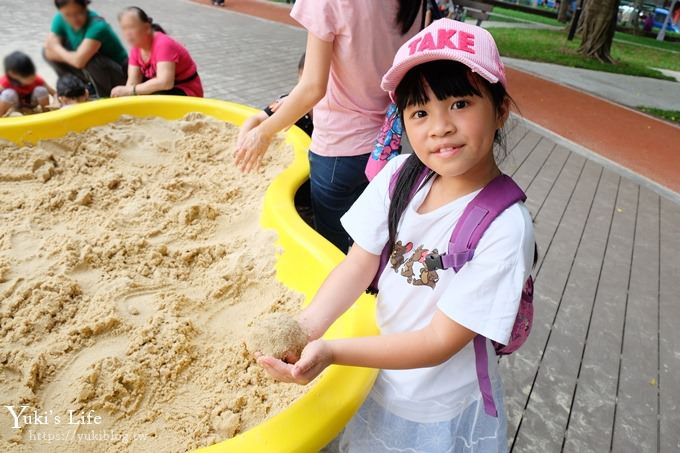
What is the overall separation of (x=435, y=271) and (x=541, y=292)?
183 centimetres

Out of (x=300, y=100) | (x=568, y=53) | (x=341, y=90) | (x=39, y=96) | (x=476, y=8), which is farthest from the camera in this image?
(x=568, y=53)

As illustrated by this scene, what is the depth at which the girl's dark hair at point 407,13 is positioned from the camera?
1537 mm

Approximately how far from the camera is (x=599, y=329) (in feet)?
7.95

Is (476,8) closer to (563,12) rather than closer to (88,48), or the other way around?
(88,48)

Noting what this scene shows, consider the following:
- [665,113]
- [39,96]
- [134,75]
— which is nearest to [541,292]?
[134,75]

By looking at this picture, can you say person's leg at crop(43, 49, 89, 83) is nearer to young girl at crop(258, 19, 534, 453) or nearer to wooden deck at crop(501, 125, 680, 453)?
wooden deck at crop(501, 125, 680, 453)

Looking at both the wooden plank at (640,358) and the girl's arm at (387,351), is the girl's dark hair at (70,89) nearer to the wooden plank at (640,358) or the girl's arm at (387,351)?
the girl's arm at (387,351)

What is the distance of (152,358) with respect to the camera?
148 cm

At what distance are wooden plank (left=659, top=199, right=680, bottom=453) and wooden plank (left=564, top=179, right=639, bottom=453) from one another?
174 mm

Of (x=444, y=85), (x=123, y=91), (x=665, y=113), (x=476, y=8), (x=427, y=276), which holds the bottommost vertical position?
(x=665, y=113)

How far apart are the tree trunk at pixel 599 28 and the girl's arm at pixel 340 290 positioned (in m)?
9.63

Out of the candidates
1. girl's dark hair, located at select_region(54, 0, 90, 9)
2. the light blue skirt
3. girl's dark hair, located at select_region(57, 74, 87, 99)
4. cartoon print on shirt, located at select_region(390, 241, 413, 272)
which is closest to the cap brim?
cartoon print on shirt, located at select_region(390, 241, 413, 272)

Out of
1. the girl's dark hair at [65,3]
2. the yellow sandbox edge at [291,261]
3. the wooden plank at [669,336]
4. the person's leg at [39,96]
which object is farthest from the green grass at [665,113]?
the person's leg at [39,96]

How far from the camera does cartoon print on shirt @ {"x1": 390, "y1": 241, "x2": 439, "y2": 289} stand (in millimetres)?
1032
